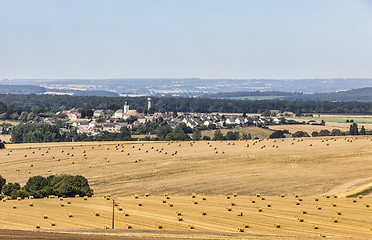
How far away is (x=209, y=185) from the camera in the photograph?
66.8 meters

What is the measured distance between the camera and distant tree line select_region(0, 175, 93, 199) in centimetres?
5569

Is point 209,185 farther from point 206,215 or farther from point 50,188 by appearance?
point 206,215

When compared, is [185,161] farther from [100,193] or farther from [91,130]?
[91,130]

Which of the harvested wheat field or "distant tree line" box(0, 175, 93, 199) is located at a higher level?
the harvested wheat field

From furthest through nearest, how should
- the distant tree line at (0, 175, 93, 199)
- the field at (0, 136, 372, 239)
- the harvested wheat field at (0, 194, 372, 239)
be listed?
the distant tree line at (0, 175, 93, 199), the field at (0, 136, 372, 239), the harvested wheat field at (0, 194, 372, 239)

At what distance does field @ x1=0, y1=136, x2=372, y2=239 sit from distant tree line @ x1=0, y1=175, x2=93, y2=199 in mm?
2513

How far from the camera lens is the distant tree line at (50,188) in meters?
55.7

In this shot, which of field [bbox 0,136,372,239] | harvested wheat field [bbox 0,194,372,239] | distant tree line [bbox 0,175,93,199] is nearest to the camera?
harvested wheat field [bbox 0,194,372,239]

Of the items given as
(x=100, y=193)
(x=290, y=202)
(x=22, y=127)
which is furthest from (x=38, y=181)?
(x=22, y=127)

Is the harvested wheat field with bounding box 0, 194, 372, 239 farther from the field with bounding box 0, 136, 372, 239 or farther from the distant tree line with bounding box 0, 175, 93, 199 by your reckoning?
the distant tree line with bounding box 0, 175, 93, 199

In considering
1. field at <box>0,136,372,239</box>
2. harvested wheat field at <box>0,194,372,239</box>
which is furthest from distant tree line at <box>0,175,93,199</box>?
harvested wheat field at <box>0,194,372,239</box>

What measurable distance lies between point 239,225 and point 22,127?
121 metres

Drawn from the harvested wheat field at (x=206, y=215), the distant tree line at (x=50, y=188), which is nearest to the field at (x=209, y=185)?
the harvested wheat field at (x=206, y=215)

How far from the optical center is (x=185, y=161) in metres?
82.5
